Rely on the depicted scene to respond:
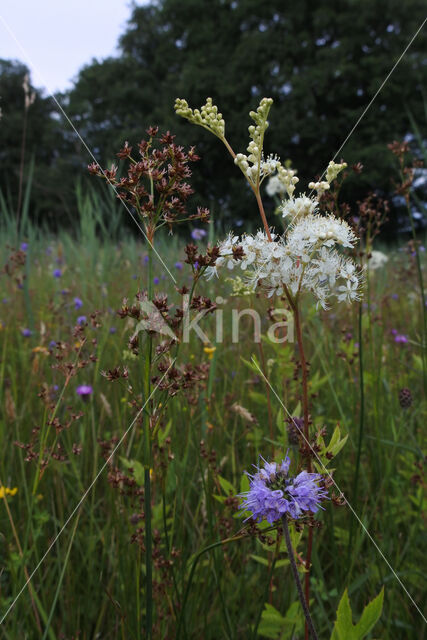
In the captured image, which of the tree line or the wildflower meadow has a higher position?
the tree line

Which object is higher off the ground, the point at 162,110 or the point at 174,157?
the point at 162,110

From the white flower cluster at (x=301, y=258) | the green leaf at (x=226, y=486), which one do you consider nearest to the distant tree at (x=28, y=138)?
the green leaf at (x=226, y=486)

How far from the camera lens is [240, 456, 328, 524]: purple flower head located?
0.84 m

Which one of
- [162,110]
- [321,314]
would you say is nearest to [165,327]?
[321,314]

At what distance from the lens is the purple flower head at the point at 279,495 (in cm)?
84

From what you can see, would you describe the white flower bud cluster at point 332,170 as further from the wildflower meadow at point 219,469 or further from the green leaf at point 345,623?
the green leaf at point 345,623

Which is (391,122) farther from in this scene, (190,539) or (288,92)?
(190,539)

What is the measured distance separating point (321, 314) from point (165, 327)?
8.38 feet

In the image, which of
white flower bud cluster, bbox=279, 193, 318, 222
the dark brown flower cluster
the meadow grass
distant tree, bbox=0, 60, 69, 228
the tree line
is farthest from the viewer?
distant tree, bbox=0, 60, 69, 228

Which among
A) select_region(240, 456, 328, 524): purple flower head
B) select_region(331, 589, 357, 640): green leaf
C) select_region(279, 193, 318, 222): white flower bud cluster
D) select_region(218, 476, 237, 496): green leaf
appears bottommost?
select_region(331, 589, 357, 640): green leaf

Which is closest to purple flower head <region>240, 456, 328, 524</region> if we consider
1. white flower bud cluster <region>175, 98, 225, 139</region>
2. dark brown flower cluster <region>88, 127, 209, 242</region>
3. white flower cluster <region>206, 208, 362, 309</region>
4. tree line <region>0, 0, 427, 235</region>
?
white flower cluster <region>206, 208, 362, 309</region>

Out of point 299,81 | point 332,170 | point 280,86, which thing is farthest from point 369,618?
point 280,86

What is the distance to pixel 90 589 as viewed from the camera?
157 centimetres

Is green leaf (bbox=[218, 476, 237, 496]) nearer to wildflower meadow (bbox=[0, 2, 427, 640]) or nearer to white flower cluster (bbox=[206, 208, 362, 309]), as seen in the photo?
wildflower meadow (bbox=[0, 2, 427, 640])
